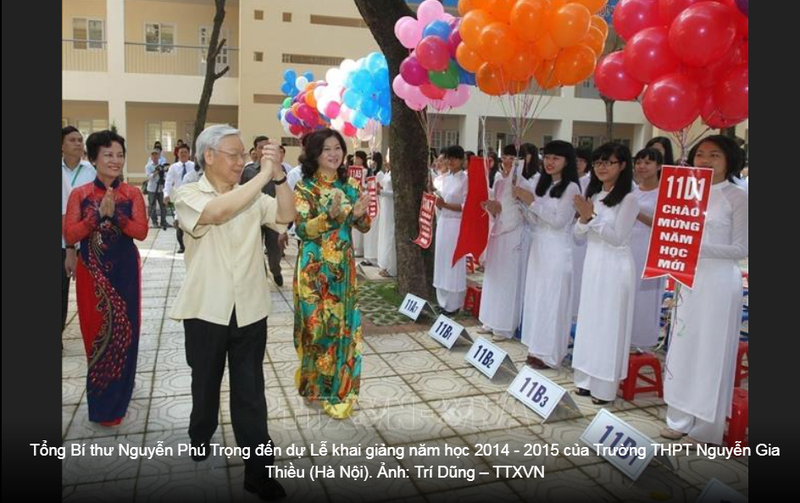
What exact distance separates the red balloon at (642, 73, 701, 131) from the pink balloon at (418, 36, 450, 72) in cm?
199

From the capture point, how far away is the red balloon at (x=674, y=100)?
3.16 meters

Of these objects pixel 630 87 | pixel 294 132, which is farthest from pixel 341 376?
pixel 294 132

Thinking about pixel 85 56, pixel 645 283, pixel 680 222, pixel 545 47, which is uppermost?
pixel 85 56

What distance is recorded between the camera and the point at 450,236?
247 inches

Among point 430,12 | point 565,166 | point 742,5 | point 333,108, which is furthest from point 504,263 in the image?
point 333,108

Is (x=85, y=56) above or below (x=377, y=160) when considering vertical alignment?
above

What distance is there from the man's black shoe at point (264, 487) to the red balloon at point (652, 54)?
2.89 m

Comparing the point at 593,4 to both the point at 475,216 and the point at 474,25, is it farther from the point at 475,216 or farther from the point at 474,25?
the point at 475,216

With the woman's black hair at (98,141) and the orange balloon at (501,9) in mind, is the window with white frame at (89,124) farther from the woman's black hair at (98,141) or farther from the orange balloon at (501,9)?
the orange balloon at (501,9)

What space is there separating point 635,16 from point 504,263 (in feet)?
7.97

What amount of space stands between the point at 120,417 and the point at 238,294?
4.67 ft

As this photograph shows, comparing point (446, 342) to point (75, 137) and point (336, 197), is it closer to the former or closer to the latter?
point (336, 197)

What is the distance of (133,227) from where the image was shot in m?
3.46

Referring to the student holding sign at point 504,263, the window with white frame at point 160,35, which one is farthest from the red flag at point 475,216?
the window with white frame at point 160,35
